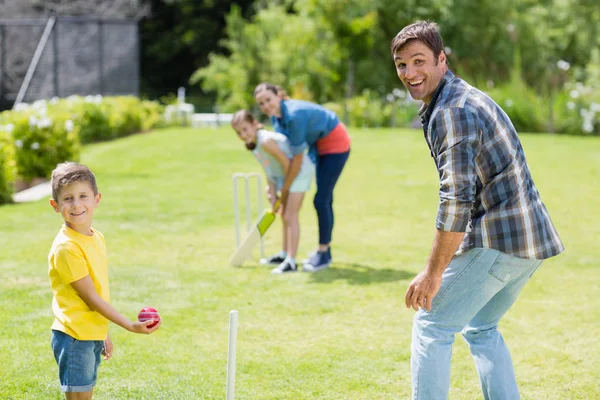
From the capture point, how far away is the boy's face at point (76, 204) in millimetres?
3422

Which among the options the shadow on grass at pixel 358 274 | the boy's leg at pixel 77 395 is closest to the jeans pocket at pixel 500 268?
the boy's leg at pixel 77 395

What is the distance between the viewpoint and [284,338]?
18.6ft

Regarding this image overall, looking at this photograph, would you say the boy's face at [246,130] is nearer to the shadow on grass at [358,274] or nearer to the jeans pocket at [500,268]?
the shadow on grass at [358,274]

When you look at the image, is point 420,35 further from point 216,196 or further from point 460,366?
point 216,196

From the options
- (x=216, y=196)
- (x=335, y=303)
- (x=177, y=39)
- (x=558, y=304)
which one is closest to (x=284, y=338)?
(x=335, y=303)

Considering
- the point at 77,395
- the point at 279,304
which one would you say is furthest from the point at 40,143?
the point at 77,395

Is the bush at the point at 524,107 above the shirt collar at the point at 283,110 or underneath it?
underneath

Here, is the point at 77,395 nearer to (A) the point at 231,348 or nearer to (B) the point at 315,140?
(A) the point at 231,348

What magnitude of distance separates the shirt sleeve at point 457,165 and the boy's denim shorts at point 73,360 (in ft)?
5.03

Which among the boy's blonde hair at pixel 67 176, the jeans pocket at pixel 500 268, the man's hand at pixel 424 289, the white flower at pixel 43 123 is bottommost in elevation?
the white flower at pixel 43 123

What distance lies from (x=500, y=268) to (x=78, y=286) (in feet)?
5.52

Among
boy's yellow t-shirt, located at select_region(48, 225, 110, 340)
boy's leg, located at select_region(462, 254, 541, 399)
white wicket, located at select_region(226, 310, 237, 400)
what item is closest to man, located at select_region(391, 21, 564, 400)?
boy's leg, located at select_region(462, 254, 541, 399)

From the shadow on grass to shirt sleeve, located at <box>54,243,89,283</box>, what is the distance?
13.3 ft

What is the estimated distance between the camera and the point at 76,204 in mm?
3422
